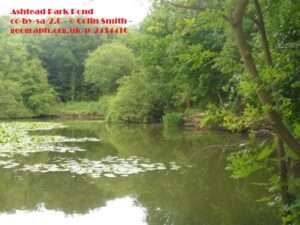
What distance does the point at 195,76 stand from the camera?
16.1 meters

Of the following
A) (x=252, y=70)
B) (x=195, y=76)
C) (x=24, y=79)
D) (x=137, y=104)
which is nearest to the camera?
(x=252, y=70)

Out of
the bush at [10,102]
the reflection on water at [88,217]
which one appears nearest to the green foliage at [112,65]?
the bush at [10,102]

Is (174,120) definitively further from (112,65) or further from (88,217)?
(88,217)

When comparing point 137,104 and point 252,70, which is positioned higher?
point 252,70

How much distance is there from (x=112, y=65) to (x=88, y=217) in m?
31.7

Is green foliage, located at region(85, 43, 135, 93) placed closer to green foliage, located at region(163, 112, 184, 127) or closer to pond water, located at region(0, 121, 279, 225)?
green foliage, located at region(163, 112, 184, 127)

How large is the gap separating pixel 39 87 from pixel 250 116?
36.7 m

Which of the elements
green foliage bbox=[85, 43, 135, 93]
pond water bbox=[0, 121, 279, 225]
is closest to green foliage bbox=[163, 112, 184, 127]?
pond water bbox=[0, 121, 279, 225]

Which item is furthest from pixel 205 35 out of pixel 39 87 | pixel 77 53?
pixel 77 53

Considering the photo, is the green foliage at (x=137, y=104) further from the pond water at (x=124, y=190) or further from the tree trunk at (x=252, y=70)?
the tree trunk at (x=252, y=70)

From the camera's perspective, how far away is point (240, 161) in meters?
3.04

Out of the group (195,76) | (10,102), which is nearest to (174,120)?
(195,76)

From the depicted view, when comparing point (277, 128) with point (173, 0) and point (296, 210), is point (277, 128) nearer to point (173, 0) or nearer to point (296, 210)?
point (296, 210)

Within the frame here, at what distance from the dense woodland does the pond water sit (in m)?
0.44
